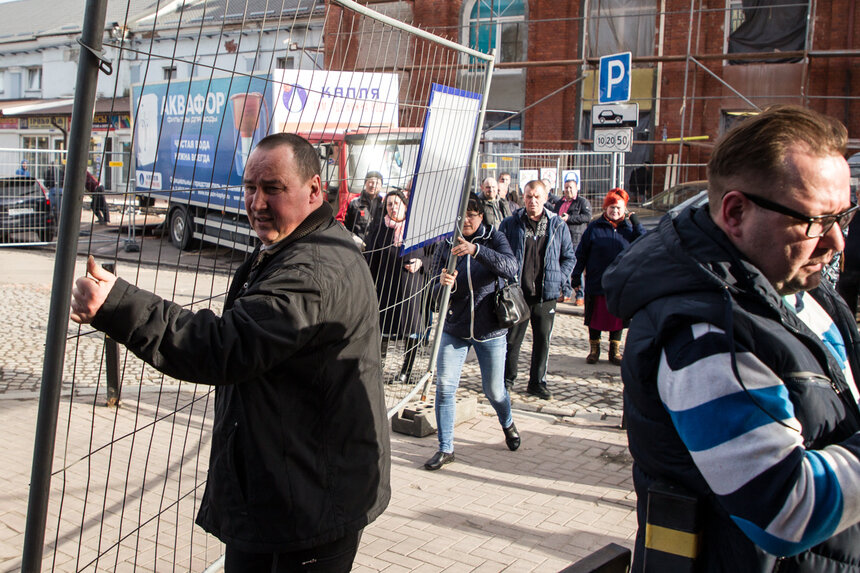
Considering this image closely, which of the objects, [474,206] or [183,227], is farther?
[474,206]

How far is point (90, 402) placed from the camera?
638 centimetres

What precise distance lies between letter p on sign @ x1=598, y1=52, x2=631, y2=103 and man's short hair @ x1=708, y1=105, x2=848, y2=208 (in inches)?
405

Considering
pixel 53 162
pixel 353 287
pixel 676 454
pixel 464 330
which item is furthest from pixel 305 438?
pixel 53 162

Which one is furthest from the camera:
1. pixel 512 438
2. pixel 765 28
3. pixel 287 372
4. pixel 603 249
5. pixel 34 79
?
pixel 34 79

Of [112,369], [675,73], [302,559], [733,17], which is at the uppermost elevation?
[733,17]

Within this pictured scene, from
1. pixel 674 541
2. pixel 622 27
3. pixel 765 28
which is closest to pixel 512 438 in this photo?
pixel 674 541

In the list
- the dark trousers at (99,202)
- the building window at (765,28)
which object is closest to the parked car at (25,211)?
the dark trousers at (99,202)

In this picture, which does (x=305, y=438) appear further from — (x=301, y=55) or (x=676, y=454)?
(x=301, y=55)

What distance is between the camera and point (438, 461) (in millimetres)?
5203

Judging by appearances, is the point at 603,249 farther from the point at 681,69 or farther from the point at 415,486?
the point at 681,69

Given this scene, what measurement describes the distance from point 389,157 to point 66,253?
2.68m

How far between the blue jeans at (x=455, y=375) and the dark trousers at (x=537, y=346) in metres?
1.65

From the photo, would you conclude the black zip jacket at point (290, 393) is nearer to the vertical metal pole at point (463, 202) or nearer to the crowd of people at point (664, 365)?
the crowd of people at point (664, 365)

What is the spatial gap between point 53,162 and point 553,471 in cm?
1449
